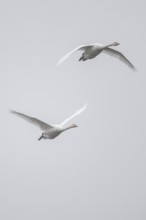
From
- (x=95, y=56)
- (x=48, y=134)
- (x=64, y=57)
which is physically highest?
(x=64, y=57)

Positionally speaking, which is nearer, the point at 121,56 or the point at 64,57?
the point at 64,57

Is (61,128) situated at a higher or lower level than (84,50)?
lower

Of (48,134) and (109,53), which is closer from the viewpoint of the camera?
(48,134)

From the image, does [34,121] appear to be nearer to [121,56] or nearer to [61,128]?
[61,128]

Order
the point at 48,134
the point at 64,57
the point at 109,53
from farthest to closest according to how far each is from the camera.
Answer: the point at 109,53 → the point at 48,134 → the point at 64,57

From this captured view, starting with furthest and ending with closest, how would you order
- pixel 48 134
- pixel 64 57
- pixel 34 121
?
pixel 48 134 → pixel 34 121 → pixel 64 57

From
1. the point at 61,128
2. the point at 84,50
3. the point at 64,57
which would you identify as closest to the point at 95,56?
the point at 84,50

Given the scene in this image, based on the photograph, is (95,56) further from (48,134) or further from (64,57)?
(64,57)

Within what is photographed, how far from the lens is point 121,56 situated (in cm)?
2222

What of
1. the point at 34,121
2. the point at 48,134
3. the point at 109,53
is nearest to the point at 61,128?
the point at 48,134

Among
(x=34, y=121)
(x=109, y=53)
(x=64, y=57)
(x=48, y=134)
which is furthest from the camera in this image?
(x=109, y=53)

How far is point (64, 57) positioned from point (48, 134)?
4.27 m

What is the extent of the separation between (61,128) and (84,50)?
7.49 feet

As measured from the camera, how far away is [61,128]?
768 inches
